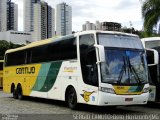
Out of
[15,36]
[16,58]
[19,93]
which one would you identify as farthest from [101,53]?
[15,36]

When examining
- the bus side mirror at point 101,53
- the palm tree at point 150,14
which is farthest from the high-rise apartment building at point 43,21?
the bus side mirror at point 101,53

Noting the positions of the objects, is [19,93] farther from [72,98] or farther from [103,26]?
[103,26]

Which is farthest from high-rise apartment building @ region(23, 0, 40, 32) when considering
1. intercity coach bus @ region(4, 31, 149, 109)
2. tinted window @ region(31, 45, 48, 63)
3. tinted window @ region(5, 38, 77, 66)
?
intercity coach bus @ region(4, 31, 149, 109)

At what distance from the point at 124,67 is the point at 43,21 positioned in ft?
236

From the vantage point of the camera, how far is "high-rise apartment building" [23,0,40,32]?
92.2 m

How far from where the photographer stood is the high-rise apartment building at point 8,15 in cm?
9469

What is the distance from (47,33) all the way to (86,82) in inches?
2739

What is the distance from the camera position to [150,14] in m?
30.4

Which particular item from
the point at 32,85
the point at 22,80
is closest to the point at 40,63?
the point at 32,85

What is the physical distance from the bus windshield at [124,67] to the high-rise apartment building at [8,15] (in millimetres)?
83031

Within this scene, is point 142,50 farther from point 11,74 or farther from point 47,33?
point 47,33

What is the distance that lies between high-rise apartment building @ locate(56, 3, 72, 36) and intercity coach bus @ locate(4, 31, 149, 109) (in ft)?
142

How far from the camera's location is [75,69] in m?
15.1

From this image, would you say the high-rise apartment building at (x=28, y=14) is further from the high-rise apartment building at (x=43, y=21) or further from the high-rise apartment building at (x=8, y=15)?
the high-rise apartment building at (x=43, y=21)
